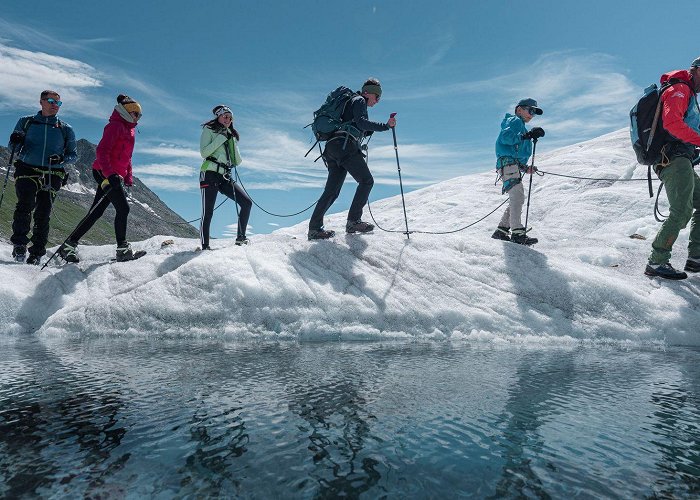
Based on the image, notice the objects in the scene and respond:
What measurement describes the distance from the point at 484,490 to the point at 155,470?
2.03m

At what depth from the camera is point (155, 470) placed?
283 cm

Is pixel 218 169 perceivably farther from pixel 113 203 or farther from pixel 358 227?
pixel 358 227

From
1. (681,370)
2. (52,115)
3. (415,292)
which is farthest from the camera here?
(52,115)

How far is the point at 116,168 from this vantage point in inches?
395

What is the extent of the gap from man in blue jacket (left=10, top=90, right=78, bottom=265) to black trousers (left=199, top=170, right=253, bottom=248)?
12.0 feet

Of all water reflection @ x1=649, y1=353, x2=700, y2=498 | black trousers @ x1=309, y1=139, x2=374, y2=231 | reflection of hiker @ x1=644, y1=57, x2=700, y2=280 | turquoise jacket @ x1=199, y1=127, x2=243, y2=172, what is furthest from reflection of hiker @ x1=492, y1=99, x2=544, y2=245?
turquoise jacket @ x1=199, y1=127, x2=243, y2=172

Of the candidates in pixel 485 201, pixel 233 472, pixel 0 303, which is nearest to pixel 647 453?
pixel 233 472

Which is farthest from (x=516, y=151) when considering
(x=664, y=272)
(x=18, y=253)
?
(x=18, y=253)

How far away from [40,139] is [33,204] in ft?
5.10

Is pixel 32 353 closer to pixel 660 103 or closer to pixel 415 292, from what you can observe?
pixel 415 292

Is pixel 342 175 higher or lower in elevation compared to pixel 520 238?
higher

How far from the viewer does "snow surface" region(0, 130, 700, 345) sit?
8273mm

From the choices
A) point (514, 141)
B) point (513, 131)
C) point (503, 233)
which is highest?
point (513, 131)

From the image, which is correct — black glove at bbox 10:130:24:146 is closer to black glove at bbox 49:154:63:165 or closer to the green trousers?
black glove at bbox 49:154:63:165
